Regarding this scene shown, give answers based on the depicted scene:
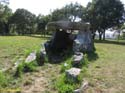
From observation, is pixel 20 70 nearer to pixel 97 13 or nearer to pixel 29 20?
pixel 97 13

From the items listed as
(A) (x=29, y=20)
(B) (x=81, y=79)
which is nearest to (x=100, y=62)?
(B) (x=81, y=79)

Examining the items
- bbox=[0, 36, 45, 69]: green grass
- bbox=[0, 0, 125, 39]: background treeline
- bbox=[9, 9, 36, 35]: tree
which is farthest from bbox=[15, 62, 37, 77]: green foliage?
bbox=[9, 9, 36, 35]: tree

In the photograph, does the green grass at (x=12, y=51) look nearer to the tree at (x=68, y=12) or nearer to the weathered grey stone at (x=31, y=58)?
the weathered grey stone at (x=31, y=58)

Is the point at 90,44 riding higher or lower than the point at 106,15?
lower

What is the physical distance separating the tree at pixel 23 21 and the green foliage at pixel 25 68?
61.6 metres

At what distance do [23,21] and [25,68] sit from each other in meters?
62.9

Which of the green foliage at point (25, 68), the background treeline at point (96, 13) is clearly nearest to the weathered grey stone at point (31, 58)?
the green foliage at point (25, 68)

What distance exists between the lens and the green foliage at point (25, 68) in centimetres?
915

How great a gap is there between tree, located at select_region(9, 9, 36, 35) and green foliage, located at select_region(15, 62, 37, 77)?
61628mm

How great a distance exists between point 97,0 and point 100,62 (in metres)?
32.1

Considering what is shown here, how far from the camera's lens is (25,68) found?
977cm

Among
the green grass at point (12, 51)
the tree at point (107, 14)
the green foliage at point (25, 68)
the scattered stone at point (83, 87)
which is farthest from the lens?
the tree at point (107, 14)

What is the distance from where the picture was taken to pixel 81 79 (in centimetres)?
808

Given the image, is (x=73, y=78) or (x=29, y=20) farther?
(x=29, y=20)
